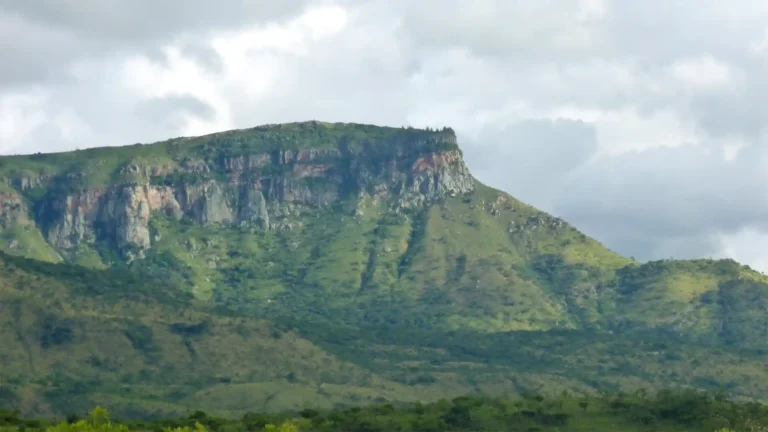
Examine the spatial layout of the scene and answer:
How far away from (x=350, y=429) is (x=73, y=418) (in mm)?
37010

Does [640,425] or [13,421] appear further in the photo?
[640,425]

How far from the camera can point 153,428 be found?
173250 mm

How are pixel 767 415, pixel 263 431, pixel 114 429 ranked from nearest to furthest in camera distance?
pixel 114 429 < pixel 263 431 < pixel 767 415

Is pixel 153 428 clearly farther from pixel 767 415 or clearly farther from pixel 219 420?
pixel 767 415

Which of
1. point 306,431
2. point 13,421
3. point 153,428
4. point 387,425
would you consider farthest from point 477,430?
point 13,421

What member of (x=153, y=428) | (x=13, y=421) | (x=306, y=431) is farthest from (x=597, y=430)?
(x=13, y=421)

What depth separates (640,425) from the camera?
655ft

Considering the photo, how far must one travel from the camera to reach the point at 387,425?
655 ft

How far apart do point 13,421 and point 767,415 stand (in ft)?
315

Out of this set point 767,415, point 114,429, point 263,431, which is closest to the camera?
point 114,429

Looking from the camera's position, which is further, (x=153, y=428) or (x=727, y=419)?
(x=727, y=419)

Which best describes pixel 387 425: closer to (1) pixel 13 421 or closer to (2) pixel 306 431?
(2) pixel 306 431

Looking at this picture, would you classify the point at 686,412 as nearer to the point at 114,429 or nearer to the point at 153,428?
the point at 153,428

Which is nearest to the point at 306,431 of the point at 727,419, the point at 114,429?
the point at 114,429
